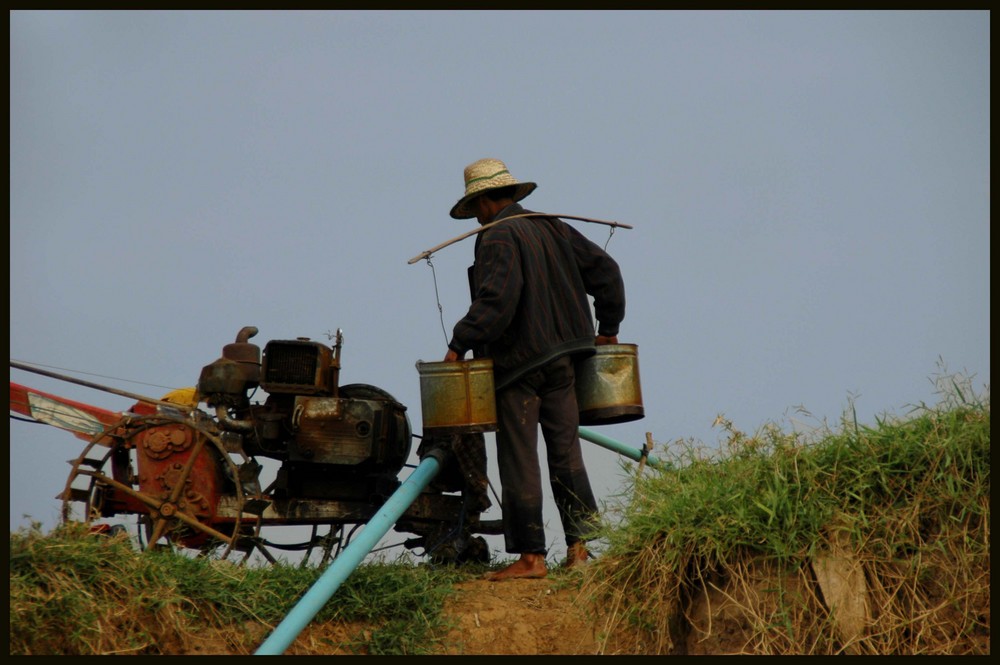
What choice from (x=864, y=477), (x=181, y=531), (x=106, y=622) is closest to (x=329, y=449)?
(x=181, y=531)

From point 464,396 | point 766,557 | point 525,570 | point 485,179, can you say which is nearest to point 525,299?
point 464,396

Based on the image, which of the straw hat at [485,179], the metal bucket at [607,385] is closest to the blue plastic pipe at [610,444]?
the metal bucket at [607,385]

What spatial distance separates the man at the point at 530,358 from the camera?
21.1 ft

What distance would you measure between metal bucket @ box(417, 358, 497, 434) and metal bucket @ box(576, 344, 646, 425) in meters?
0.63

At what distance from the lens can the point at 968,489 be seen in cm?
472

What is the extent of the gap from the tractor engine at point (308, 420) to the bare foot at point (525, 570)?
42.9 inches

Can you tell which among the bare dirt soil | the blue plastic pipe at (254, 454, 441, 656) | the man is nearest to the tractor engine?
the blue plastic pipe at (254, 454, 441, 656)

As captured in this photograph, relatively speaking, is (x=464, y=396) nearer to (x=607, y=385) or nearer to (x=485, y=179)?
(x=607, y=385)

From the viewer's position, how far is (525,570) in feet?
21.0

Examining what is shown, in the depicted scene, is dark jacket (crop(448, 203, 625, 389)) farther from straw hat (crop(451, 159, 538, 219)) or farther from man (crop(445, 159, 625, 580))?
straw hat (crop(451, 159, 538, 219))

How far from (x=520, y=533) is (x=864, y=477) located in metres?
2.06

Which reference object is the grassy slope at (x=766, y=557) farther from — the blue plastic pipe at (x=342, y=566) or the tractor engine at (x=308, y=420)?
the tractor engine at (x=308, y=420)

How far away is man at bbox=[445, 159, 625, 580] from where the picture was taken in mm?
6445
